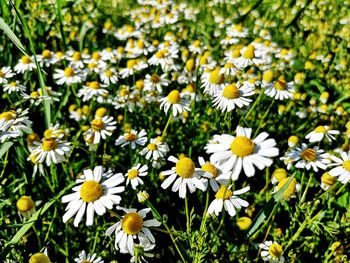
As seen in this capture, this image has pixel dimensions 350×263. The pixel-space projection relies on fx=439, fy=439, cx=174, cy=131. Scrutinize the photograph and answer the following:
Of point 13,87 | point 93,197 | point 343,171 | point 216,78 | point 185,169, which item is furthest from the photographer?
point 13,87

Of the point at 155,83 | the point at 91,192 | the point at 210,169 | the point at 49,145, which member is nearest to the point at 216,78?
the point at 155,83

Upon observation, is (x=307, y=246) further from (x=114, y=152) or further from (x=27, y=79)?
(x=27, y=79)

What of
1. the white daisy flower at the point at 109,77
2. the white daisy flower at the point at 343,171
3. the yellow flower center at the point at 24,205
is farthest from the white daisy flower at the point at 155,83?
the white daisy flower at the point at 343,171

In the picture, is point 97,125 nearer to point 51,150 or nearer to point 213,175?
point 51,150

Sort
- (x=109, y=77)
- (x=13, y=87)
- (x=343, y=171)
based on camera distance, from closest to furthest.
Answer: (x=343, y=171)
(x=13, y=87)
(x=109, y=77)

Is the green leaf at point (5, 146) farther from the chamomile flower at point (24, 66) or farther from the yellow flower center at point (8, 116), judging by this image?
the chamomile flower at point (24, 66)

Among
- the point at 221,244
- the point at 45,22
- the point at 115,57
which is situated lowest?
the point at 221,244

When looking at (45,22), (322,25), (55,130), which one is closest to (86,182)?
(55,130)

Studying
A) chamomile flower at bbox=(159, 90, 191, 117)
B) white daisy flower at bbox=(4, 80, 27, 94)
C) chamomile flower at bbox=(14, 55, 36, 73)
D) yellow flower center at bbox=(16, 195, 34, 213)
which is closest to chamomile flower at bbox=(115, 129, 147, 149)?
chamomile flower at bbox=(159, 90, 191, 117)
